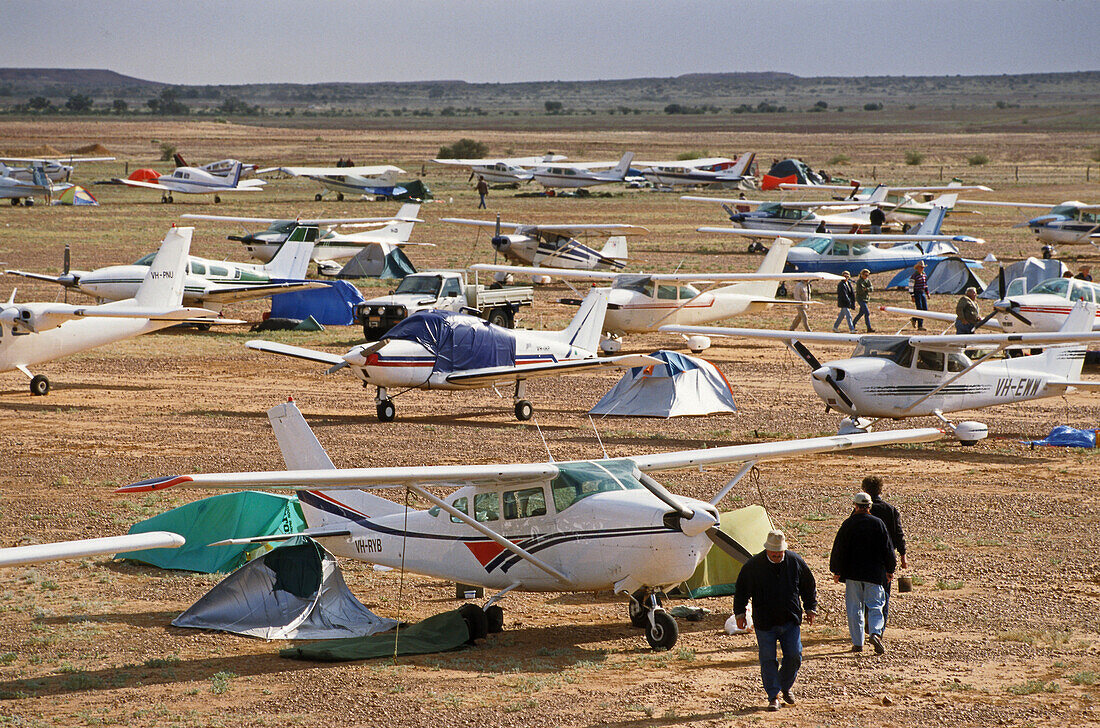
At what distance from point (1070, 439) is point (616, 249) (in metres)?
19.1

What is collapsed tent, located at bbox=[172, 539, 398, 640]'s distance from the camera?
35.6 feet

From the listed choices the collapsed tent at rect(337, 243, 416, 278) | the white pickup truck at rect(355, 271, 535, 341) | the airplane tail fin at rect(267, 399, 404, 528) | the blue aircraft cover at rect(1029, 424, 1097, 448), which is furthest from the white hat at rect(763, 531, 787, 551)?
the collapsed tent at rect(337, 243, 416, 278)

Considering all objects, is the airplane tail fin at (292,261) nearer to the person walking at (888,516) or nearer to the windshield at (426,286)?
the windshield at (426,286)

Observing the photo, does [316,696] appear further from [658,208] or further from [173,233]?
[658,208]

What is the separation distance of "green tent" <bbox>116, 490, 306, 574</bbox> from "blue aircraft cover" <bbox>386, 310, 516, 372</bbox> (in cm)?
682

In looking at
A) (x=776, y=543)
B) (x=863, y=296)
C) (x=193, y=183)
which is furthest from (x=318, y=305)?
(x=193, y=183)

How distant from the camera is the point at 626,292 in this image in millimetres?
27250

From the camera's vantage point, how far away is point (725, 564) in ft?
38.3

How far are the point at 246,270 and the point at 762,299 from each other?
41.0 ft

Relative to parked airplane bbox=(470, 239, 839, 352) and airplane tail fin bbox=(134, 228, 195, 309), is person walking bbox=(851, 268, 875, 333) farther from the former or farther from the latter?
airplane tail fin bbox=(134, 228, 195, 309)

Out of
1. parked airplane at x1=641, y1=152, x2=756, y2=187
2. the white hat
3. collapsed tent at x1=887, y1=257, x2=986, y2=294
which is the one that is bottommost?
the white hat

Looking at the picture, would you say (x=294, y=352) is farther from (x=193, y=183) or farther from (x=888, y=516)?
(x=193, y=183)

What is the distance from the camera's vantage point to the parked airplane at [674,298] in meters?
26.9

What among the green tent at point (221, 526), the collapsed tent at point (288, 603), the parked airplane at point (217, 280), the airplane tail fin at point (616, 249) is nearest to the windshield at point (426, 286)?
the parked airplane at point (217, 280)
